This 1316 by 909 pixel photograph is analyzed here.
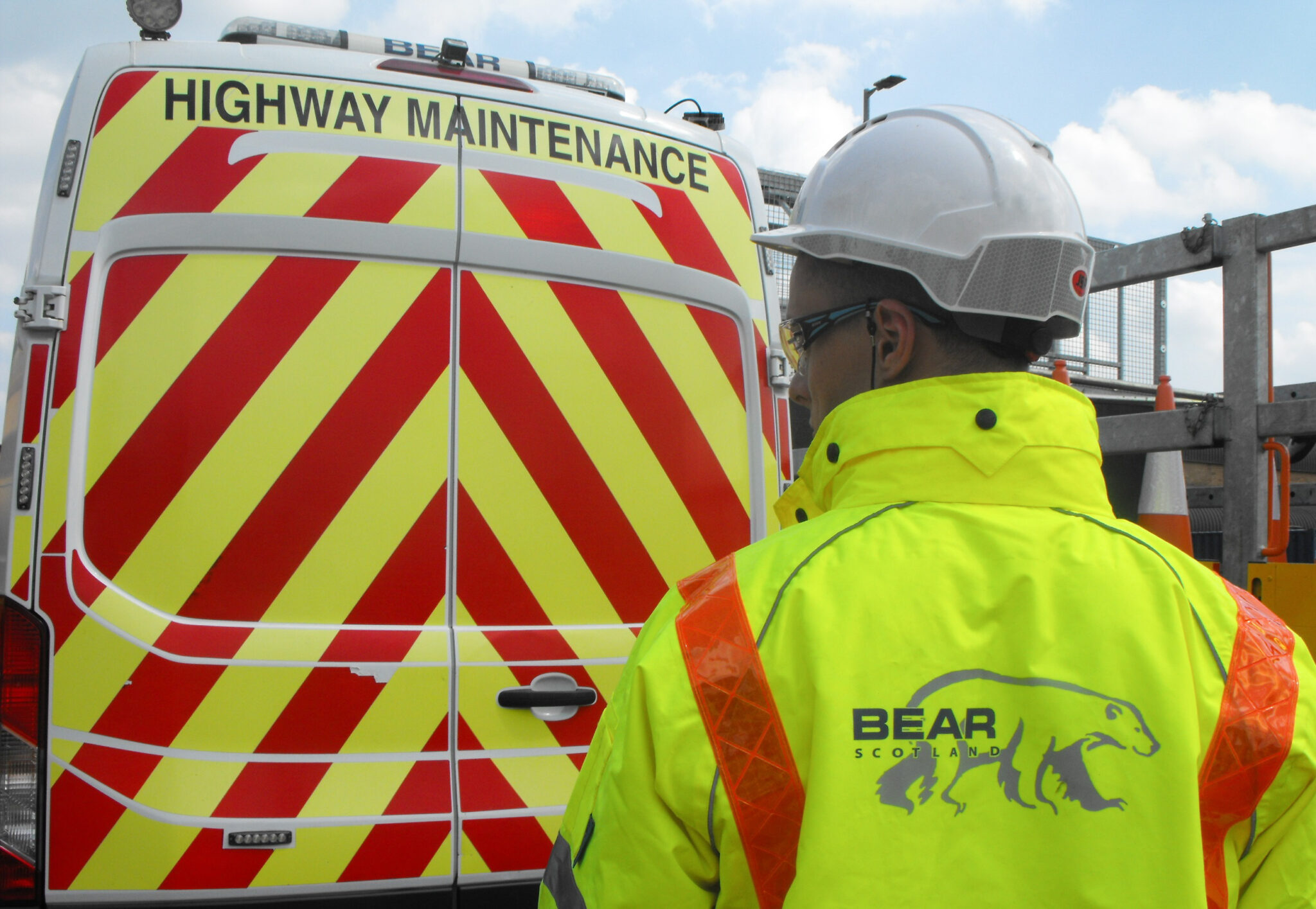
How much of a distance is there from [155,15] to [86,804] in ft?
5.80

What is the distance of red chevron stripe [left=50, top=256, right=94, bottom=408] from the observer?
205 centimetres

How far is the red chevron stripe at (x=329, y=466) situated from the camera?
2.09 m

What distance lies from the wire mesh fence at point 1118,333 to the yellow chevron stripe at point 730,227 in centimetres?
390

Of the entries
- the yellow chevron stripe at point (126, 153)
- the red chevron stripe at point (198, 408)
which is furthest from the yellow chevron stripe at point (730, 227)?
the yellow chevron stripe at point (126, 153)

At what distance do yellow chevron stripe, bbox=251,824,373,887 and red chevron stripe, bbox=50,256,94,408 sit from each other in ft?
3.26

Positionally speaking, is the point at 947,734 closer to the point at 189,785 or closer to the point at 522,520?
the point at 522,520

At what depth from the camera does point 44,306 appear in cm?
205

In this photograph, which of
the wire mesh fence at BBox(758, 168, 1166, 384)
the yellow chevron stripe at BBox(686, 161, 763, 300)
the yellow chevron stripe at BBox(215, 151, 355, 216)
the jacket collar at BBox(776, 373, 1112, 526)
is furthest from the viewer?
the wire mesh fence at BBox(758, 168, 1166, 384)

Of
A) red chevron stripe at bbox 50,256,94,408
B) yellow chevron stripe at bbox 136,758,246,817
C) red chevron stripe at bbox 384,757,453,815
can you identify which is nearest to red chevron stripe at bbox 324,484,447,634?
red chevron stripe at bbox 384,757,453,815

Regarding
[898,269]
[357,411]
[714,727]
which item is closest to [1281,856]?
[714,727]

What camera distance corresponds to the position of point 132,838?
1988 millimetres

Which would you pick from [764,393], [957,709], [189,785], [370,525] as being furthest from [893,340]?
[189,785]

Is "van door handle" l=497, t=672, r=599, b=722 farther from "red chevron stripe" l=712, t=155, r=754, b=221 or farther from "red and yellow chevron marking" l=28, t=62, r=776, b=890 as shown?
"red chevron stripe" l=712, t=155, r=754, b=221

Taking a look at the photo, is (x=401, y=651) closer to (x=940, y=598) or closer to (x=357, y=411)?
(x=357, y=411)
